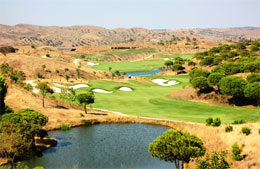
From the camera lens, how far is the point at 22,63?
412ft

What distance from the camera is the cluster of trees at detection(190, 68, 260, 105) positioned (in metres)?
60.2

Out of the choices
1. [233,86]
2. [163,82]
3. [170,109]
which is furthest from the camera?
[163,82]

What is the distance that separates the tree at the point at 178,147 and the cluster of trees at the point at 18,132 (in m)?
15.2

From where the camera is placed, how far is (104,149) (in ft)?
129

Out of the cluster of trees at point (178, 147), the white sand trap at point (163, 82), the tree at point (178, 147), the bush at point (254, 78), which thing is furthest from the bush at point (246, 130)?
the white sand trap at point (163, 82)

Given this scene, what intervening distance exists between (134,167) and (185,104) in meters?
34.4

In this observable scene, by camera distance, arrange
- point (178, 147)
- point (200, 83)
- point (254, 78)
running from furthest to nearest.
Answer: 1. point (200, 83)
2. point (254, 78)
3. point (178, 147)

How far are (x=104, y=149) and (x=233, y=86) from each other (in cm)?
3675

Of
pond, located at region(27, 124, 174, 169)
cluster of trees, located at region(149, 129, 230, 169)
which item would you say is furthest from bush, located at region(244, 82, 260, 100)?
cluster of trees, located at region(149, 129, 230, 169)

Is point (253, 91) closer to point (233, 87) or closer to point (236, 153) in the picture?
point (233, 87)

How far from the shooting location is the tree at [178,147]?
2667 cm

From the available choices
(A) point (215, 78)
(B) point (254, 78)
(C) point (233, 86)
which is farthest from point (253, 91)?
(A) point (215, 78)

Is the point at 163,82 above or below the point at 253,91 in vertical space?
below

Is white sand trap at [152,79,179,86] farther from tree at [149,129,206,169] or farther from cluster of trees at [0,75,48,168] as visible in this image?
tree at [149,129,206,169]
